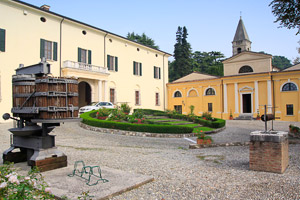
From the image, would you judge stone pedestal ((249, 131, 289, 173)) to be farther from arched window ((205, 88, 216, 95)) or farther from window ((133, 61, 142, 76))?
arched window ((205, 88, 216, 95))

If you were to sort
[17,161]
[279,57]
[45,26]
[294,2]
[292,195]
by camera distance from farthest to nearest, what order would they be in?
[279,57] < [45,26] < [294,2] < [17,161] < [292,195]

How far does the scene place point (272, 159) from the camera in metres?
5.35

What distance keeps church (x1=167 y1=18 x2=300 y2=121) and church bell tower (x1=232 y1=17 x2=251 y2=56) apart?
299 inches

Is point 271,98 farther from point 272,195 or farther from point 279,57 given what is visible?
point 279,57

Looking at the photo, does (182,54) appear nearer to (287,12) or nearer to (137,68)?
(137,68)

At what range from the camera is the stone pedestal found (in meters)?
5.28

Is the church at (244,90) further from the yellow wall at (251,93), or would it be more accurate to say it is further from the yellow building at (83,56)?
the yellow building at (83,56)

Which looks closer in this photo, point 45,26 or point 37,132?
point 37,132

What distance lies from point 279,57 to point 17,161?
300 ft

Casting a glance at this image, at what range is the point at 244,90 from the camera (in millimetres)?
28156

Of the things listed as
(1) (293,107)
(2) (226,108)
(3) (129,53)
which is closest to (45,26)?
(3) (129,53)

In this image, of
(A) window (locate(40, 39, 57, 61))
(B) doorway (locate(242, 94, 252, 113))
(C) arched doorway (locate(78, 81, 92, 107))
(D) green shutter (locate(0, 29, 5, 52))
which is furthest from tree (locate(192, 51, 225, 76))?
(D) green shutter (locate(0, 29, 5, 52))

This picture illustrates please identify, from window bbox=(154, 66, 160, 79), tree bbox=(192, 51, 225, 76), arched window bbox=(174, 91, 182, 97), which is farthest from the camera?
tree bbox=(192, 51, 225, 76)

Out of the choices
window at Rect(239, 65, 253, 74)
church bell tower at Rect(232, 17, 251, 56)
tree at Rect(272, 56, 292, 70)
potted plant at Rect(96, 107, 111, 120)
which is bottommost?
potted plant at Rect(96, 107, 111, 120)
